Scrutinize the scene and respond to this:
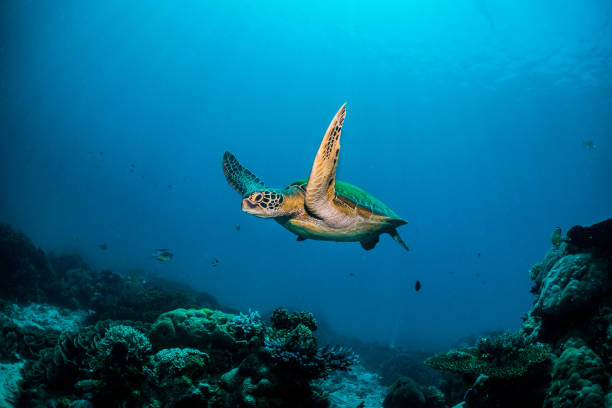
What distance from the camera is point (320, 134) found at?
85.2m

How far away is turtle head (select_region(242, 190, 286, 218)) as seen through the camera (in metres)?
3.97

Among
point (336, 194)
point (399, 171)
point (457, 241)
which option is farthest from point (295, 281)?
point (336, 194)

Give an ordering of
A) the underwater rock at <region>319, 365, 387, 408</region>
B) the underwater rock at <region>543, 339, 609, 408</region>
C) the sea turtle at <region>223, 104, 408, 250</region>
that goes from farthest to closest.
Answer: the underwater rock at <region>319, 365, 387, 408</region>
the sea turtle at <region>223, 104, 408, 250</region>
the underwater rock at <region>543, 339, 609, 408</region>

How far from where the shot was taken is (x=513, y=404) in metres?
3.41

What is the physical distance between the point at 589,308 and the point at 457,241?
372ft

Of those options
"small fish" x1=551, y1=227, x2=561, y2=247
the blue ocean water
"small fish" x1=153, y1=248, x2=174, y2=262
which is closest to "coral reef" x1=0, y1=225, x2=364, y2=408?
"small fish" x1=153, y1=248, x2=174, y2=262

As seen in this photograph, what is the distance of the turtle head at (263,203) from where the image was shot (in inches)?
156

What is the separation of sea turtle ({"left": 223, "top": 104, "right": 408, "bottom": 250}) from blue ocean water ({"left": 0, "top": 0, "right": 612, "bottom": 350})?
76.1ft

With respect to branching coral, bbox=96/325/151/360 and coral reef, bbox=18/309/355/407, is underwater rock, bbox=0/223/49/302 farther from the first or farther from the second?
branching coral, bbox=96/325/151/360

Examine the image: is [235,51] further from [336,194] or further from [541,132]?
[336,194]

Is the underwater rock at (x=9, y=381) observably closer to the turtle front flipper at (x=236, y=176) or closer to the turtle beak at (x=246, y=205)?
the turtle beak at (x=246, y=205)

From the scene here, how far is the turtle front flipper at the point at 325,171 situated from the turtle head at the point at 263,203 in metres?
0.50

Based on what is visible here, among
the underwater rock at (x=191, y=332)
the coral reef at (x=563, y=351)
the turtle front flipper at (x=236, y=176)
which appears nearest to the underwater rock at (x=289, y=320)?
the underwater rock at (x=191, y=332)

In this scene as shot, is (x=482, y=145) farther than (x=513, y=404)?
Yes
